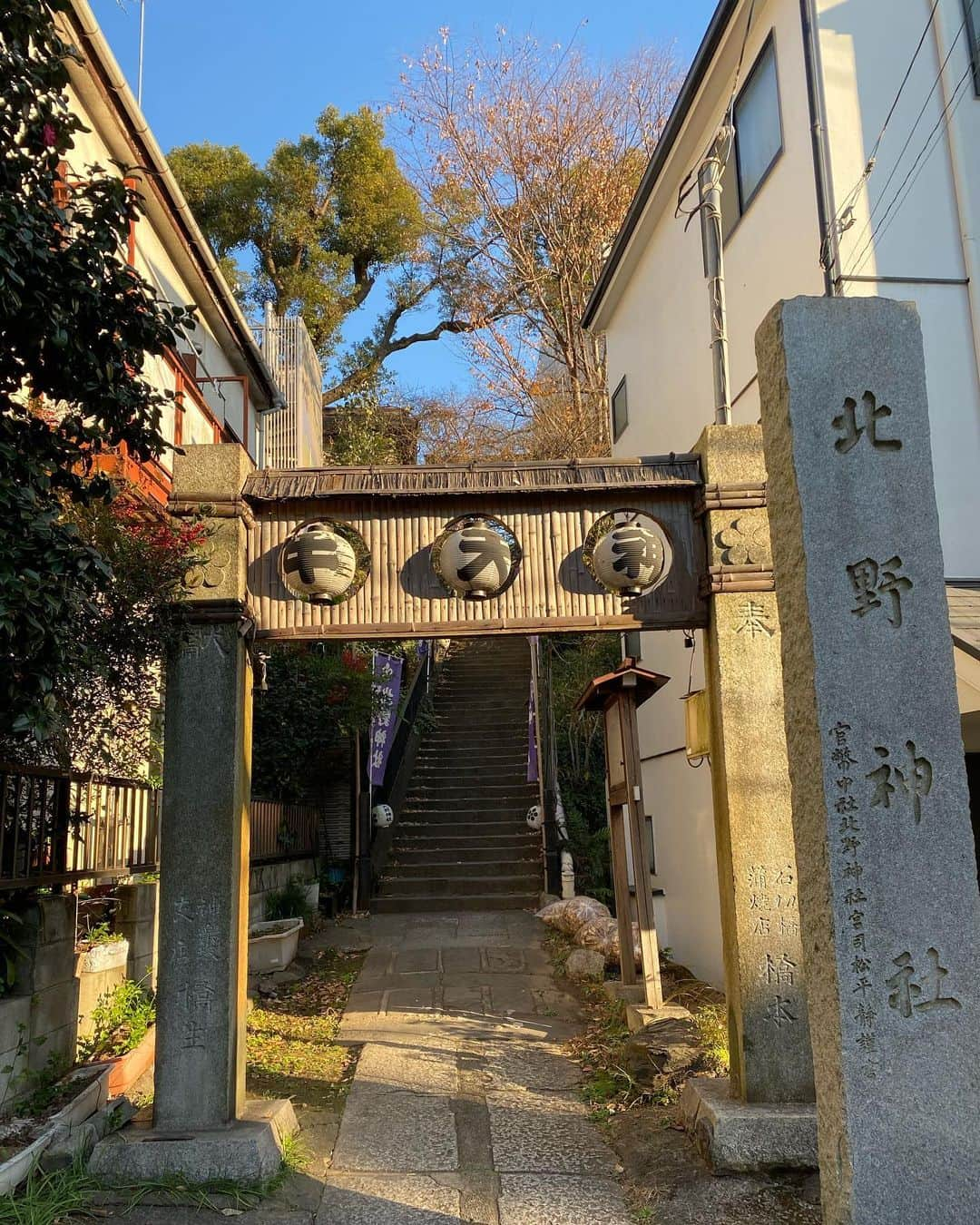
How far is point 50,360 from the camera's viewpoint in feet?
15.9

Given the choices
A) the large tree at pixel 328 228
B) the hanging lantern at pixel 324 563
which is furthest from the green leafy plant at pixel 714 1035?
the large tree at pixel 328 228

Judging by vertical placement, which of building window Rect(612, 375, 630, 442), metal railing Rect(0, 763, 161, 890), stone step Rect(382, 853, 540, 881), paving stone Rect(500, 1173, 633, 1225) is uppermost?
building window Rect(612, 375, 630, 442)

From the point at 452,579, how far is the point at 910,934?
341cm

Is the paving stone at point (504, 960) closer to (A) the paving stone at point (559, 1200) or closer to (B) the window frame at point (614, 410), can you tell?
(A) the paving stone at point (559, 1200)

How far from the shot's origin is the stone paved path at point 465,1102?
17.3ft

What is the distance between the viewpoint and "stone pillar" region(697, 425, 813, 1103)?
226 inches

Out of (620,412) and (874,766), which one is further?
(620,412)

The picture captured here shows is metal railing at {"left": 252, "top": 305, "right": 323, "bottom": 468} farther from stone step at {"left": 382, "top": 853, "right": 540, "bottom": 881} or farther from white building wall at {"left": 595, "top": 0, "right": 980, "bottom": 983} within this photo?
white building wall at {"left": 595, "top": 0, "right": 980, "bottom": 983}

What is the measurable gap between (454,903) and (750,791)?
30.0 feet

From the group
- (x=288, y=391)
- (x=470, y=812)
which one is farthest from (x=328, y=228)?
(x=470, y=812)

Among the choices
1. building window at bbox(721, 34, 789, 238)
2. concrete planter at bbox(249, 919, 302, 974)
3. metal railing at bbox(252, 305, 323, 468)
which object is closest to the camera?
building window at bbox(721, 34, 789, 238)

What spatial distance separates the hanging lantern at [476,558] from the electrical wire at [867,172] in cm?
367

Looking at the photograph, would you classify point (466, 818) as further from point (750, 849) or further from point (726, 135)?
point (726, 135)

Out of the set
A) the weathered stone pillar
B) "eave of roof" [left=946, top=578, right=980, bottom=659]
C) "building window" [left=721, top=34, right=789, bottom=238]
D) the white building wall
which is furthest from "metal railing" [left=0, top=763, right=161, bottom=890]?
"building window" [left=721, top=34, right=789, bottom=238]
